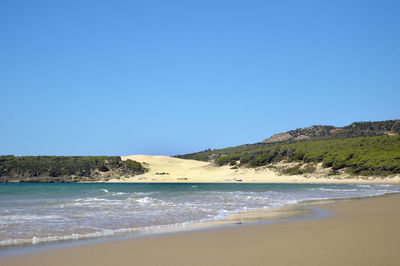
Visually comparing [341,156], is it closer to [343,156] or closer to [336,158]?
[343,156]

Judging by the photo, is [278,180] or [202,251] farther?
[278,180]

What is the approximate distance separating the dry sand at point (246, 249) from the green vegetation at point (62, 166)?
8855cm

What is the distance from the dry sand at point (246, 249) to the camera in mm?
7617

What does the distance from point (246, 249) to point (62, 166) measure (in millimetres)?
95009

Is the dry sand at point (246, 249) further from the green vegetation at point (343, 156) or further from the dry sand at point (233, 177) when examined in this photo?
the green vegetation at point (343, 156)

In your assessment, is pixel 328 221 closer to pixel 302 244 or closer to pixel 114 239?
pixel 302 244

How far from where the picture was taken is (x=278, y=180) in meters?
72.2

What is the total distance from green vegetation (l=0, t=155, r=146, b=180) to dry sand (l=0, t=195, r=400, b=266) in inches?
3486

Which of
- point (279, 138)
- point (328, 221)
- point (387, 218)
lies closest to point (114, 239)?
point (328, 221)

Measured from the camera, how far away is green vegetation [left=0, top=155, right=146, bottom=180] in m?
91.2

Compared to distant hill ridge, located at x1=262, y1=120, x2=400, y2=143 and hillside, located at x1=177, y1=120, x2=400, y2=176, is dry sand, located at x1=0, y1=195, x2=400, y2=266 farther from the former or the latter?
distant hill ridge, located at x1=262, y1=120, x2=400, y2=143

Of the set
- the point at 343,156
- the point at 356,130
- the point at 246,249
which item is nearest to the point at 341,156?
the point at 343,156

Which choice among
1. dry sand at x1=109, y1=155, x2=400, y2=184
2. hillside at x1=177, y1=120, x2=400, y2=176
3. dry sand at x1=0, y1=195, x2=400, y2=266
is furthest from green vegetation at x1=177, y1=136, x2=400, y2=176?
dry sand at x1=0, y1=195, x2=400, y2=266

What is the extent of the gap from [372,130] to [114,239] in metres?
130
